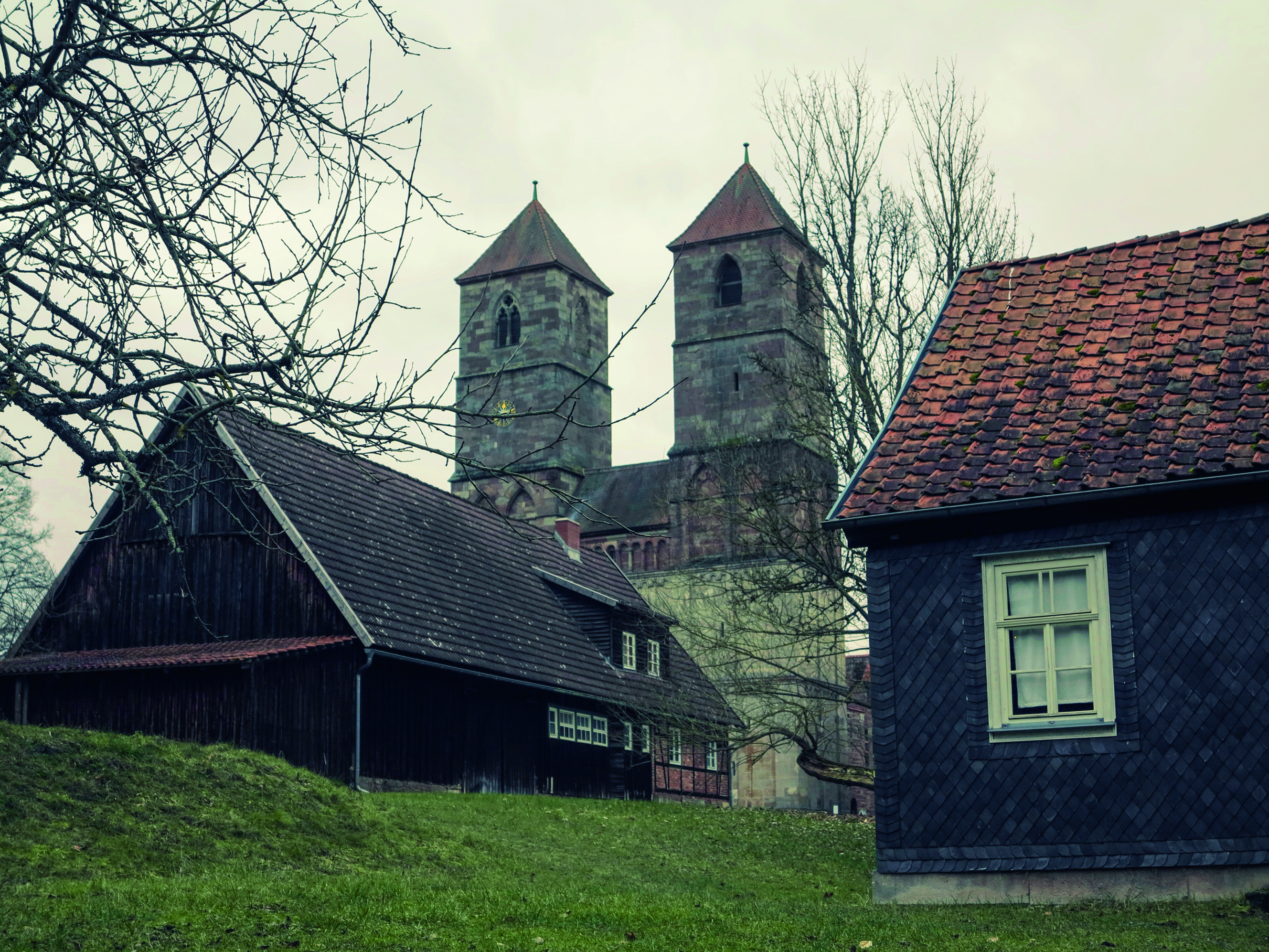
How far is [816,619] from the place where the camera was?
83.9ft

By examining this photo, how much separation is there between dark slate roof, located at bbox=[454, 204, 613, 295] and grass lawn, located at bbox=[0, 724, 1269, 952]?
60862 millimetres

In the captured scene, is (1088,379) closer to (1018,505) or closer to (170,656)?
(1018,505)

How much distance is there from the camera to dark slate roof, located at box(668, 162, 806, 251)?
7706cm

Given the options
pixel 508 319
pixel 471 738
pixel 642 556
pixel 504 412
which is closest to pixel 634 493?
pixel 642 556

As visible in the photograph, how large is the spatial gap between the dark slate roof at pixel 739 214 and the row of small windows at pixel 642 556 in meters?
15.2

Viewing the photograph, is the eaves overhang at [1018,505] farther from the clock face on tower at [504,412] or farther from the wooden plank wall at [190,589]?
the wooden plank wall at [190,589]

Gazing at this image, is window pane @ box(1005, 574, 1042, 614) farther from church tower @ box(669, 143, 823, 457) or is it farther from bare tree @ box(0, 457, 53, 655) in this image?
church tower @ box(669, 143, 823, 457)

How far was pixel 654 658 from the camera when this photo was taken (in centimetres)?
3841

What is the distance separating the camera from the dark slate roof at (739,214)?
7706 cm

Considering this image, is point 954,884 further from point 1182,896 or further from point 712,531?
point 712,531

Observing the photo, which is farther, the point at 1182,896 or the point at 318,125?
the point at 1182,896

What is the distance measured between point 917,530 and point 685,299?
210ft

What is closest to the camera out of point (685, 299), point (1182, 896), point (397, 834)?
point (1182, 896)

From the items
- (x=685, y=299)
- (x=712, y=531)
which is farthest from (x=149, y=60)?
(x=685, y=299)
